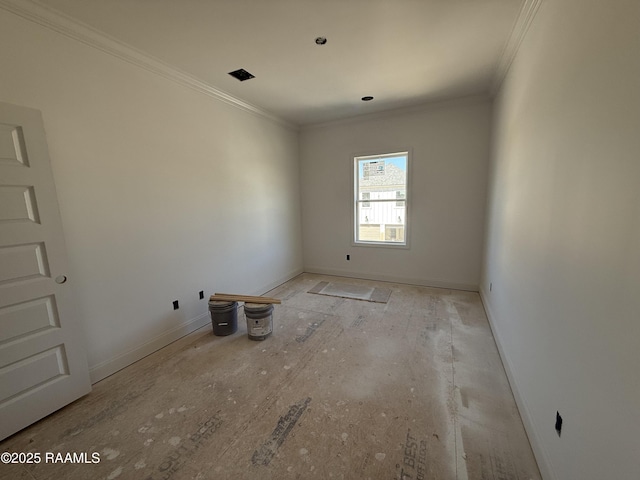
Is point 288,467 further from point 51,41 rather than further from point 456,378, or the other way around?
point 51,41

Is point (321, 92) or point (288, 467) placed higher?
point (321, 92)

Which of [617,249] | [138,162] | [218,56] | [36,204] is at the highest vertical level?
[218,56]

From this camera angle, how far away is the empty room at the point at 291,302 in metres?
1.10

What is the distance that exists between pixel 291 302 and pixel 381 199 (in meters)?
2.34

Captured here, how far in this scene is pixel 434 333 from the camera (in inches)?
113

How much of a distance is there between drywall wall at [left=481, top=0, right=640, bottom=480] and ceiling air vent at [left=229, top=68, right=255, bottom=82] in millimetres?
2517

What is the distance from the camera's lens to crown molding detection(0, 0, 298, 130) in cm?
176

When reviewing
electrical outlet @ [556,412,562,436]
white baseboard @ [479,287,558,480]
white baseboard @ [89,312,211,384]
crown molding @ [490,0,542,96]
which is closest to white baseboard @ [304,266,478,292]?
white baseboard @ [479,287,558,480]

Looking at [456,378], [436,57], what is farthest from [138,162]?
[456,378]

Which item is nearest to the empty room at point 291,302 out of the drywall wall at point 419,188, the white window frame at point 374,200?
the drywall wall at point 419,188

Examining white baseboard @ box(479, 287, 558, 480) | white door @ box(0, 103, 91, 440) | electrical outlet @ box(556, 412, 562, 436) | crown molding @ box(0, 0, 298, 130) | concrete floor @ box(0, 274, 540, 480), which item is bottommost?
concrete floor @ box(0, 274, 540, 480)

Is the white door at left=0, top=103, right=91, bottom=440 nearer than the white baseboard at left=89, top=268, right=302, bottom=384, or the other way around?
the white door at left=0, top=103, right=91, bottom=440

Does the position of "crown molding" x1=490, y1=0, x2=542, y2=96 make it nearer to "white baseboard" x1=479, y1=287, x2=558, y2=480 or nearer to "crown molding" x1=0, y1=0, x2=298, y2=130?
Result: "white baseboard" x1=479, y1=287, x2=558, y2=480

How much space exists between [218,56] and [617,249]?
3.07 meters
